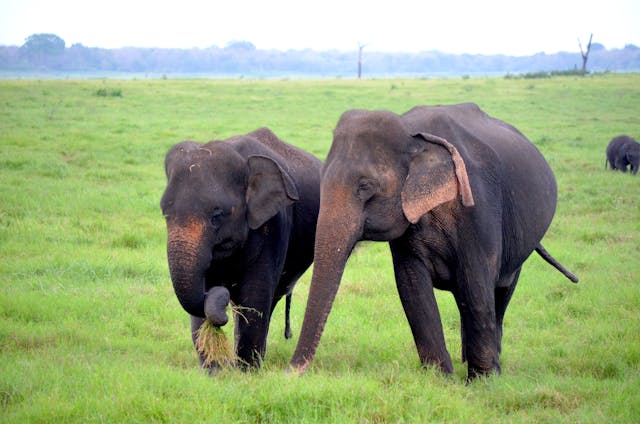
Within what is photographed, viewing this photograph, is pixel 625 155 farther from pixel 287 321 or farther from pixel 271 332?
pixel 287 321

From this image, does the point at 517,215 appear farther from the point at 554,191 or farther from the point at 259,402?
the point at 259,402

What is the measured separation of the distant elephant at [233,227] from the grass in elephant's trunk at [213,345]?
121 millimetres

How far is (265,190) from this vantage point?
6.41m

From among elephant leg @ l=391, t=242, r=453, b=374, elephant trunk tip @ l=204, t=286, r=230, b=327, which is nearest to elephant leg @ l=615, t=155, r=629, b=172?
elephant leg @ l=391, t=242, r=453, b=374

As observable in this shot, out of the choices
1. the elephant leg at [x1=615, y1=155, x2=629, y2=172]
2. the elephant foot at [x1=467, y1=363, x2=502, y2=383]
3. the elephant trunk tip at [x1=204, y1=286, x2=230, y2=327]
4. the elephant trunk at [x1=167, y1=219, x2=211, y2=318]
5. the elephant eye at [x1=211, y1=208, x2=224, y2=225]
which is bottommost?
the elephant leg at [x1=615, y1=155, x2=629, y2=172]

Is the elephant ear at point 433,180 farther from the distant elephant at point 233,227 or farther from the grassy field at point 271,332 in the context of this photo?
the grassy field at point 271,332

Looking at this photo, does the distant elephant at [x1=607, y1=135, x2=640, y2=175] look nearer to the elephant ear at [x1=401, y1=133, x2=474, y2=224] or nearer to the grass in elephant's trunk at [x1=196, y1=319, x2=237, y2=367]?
the elephant ear at [x1=401, y1=133, x2=474, y2=224]

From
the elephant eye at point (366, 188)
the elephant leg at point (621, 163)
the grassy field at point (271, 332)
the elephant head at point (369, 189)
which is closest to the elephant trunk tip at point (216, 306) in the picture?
the grassy field at point (271, 332)

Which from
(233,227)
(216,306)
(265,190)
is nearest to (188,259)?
(216,306)

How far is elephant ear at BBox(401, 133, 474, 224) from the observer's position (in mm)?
5855

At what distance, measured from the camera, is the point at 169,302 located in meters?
9.27

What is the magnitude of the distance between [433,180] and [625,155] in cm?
1555

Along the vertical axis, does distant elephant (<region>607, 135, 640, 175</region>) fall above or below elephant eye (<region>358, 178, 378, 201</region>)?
below

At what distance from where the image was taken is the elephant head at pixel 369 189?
563 centimetres
